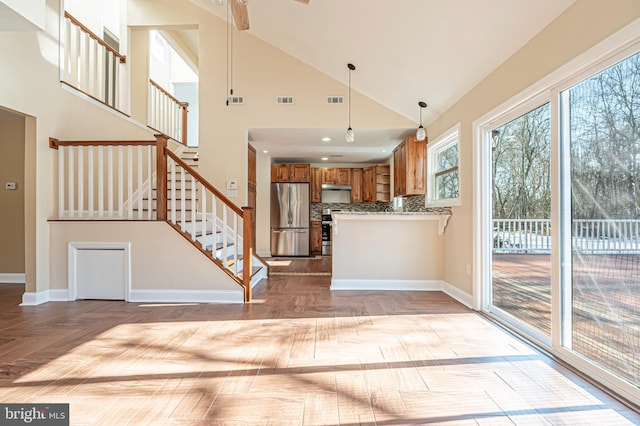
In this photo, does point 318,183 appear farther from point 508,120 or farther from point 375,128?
point 508,120

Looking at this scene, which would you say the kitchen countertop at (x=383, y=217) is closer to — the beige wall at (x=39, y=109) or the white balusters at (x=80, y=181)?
the white balusters at (x=80, y=181)

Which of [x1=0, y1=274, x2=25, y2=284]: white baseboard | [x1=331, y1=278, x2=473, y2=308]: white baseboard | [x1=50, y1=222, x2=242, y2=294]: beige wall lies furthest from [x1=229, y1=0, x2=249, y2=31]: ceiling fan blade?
[x1=0, y1=274, x2=25, y2=284]: white baseboard

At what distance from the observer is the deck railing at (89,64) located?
16.0 ft

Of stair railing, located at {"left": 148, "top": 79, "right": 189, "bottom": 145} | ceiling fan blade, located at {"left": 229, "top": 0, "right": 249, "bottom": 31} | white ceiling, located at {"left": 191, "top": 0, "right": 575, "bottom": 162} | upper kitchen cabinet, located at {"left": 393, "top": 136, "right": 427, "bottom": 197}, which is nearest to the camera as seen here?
ceiling fan blade, located at {"left": 229, "top": 0, "right": 249, "bottom": 31}

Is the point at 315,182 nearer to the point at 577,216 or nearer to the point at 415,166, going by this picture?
the point at 415,166

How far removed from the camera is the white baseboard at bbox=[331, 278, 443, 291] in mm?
4961

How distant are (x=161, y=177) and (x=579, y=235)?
13.3 ft

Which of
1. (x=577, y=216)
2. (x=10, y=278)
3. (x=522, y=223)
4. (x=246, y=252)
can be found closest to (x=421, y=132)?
(x=522, y=223)

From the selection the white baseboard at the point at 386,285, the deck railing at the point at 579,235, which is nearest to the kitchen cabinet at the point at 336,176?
the white baseboard at the point at 386,285

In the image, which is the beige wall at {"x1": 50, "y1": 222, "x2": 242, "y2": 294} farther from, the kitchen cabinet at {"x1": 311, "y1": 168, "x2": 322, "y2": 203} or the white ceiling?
the kitchen cabinet at {"x1": 311, "y1": 168, "x2": 322, "y2": 203}

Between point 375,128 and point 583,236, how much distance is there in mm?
3618

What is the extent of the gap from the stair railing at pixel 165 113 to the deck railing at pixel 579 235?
232 inches

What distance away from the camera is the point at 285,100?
5539 mm

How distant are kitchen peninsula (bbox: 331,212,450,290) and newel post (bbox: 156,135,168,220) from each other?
2.15 meters
